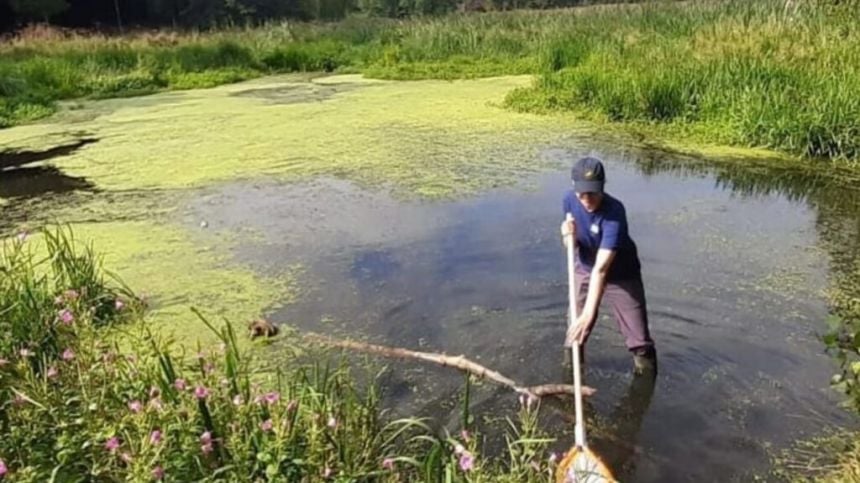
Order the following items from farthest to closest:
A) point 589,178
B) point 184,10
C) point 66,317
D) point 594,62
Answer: point 184,10, point 594,62, point 589,178, point 66,317

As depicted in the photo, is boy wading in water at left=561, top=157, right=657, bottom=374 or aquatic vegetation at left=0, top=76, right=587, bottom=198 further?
aquatic vegetation at left=0, top=76, right=587, bottom=198

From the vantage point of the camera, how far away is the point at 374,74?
12.9m

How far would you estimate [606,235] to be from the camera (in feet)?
A: 9.37

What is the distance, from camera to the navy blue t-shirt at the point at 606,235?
2859mm

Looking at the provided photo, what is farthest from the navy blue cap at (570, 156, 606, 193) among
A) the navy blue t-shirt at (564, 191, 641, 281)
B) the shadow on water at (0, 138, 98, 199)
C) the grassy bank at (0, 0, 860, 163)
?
the shadow on water at (0, 138, 98, 199)

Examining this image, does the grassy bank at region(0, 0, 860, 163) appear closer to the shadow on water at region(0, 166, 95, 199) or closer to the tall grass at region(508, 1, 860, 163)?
the tall grass at region(508, 1, 860, 163)

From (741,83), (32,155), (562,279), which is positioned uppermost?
(741,83)

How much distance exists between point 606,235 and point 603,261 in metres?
0.10

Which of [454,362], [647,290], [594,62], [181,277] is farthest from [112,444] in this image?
[594,62]

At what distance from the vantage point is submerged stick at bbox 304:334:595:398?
293 cm

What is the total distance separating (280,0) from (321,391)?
3161cm

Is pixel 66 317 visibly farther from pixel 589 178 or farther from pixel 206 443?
pixel 589 178

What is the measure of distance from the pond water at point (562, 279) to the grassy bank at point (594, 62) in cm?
→ 90

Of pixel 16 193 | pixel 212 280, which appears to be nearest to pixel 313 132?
pixel 16 193
